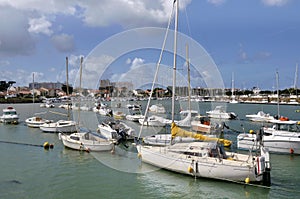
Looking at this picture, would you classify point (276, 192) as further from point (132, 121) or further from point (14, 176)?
point (132, 121)

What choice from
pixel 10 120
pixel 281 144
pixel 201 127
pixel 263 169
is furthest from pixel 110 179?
pixel 10 120

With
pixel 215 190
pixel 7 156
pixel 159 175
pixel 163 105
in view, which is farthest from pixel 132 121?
pixel 215 190

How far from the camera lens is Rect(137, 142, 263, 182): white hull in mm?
16875

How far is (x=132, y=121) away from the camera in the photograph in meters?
49.9

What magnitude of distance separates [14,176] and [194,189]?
11.0m

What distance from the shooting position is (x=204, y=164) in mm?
17688

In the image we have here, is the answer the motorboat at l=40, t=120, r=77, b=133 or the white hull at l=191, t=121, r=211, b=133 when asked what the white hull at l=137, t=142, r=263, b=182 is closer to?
the white hull at l=191, t=121, r=211, b=133

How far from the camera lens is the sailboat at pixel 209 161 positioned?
16828mm

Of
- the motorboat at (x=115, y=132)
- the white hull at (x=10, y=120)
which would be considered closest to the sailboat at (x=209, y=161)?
the motorboat at (x=115, y=132)

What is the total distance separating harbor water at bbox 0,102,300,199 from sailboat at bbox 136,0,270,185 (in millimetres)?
431

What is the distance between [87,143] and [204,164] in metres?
11.6

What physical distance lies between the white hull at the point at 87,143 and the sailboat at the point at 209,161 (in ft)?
16.7

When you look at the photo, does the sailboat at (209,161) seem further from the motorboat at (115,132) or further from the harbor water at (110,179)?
the motorboat at (115,132)

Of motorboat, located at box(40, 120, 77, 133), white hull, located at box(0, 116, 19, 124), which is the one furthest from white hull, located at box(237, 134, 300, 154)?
white hull, located at box(0, 116, 19, 124)
